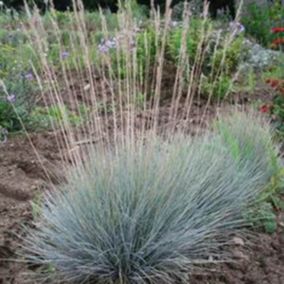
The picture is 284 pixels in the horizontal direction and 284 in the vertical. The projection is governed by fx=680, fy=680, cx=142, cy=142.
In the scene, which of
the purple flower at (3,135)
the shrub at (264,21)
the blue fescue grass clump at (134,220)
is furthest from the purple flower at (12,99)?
the shrub at (264,21)

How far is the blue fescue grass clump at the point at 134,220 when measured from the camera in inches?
120

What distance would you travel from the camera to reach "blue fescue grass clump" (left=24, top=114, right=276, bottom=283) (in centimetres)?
304

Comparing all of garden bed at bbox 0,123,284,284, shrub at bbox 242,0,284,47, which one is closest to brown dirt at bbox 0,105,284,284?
garden bed at bbox 0,123,284,284

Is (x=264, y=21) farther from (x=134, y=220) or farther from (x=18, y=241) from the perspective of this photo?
(x=134, y=220)

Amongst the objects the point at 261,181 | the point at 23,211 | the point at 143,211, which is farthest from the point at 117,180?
the point at 261,181

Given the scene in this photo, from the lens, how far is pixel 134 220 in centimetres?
301

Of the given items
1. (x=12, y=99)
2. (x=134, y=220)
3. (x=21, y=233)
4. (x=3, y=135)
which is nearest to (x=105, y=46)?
(x=12, y=99)

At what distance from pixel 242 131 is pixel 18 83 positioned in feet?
7.28

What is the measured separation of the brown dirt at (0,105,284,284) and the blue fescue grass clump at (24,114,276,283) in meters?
0.09

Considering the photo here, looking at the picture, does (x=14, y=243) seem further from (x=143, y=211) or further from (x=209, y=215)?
(x=209, y=215)

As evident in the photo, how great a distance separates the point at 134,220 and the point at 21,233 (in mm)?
732

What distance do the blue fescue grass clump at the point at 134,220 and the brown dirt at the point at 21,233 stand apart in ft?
0.29

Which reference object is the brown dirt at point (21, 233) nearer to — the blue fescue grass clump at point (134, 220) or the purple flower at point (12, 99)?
the blue fescue grass clump at point (134, 220)

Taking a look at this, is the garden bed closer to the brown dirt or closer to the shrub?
the brown dirt
